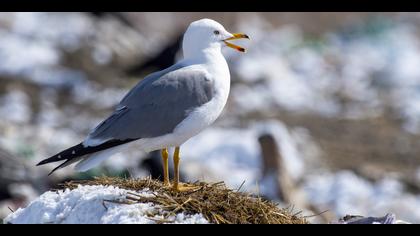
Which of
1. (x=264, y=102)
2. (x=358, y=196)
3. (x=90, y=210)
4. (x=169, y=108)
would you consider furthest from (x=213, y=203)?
(x=264, y=102)

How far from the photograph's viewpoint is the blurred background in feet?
34.5

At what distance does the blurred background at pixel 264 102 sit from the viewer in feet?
34.5

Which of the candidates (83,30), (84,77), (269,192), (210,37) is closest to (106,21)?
(83,30)

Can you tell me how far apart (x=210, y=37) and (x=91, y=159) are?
1.05 meters

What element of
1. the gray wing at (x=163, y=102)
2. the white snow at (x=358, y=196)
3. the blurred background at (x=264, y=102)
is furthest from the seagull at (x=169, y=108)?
the white snow at (x=358, y=196)

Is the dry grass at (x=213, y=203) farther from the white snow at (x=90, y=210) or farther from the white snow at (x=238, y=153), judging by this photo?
the white snow at (x=238, y=153)

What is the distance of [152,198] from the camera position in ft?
14.8

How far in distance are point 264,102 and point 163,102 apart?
9.31 m

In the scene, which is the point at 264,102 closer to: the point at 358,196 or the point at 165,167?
the point at 358,196

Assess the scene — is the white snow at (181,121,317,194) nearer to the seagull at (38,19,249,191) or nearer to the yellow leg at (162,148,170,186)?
the yellow leg at (162,148,170,186)

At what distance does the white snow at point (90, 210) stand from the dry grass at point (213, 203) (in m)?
0.06

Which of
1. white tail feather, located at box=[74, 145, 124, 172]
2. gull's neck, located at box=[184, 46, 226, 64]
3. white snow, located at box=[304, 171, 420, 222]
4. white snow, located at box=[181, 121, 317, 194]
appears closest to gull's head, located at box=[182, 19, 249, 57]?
gull's neck, located at box=[184, 46, 226, 64]
